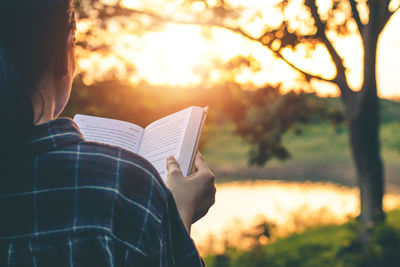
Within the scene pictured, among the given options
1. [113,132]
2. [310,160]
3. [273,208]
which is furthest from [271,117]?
[310,160]

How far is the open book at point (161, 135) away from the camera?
3.77ft

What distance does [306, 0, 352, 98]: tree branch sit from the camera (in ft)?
14.3

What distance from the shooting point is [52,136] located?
838 mm

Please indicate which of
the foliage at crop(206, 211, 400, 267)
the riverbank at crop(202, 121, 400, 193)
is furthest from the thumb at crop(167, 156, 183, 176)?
the riverbank at crop(202, 121, 400, 193)

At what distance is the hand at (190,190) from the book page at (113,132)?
0.31m

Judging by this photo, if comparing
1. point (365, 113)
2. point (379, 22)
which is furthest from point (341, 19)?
point (365, 113)

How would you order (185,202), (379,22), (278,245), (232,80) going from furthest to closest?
(278,245)
(232,80)
(379,22)
(185,202)

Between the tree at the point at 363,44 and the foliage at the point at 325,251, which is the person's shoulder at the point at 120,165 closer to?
the tree at the point at 363,44

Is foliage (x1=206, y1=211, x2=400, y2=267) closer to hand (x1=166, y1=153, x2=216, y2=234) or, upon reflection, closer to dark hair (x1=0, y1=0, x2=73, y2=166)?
hand (x1=166, y1=153, x2=216, y2=234)

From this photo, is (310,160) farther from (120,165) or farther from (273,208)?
(120,165)

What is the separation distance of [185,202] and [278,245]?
832cm

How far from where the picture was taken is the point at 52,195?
0.81 metres

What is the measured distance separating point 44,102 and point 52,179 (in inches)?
6.3

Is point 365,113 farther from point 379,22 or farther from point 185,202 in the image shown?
point 185,202
